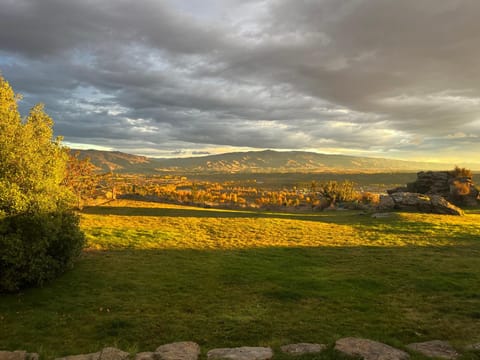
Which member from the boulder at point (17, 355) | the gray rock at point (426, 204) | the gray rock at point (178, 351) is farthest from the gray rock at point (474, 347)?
the gray rock at point (426, 204)

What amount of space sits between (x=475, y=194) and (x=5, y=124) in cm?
5794

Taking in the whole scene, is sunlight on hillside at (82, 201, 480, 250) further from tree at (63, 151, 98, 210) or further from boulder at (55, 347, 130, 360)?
boulder at (55, 347, 130, 360)

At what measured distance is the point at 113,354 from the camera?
7570 millimetres

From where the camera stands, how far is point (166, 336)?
9297mm

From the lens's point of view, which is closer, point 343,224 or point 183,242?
point 183,242

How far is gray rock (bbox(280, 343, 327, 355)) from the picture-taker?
25.7 ft

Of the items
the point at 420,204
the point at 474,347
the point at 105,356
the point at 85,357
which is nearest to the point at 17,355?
the point at 85,357

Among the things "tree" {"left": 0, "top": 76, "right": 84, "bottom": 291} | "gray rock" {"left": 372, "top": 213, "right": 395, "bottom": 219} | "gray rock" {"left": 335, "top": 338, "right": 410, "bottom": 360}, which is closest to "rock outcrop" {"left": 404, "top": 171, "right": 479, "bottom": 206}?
"gray rock" {"left": 372, "top": 213, "right": 395, "bottom": 219}

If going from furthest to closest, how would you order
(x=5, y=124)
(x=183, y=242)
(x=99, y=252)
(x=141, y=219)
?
1. (x=141, y=219)
2. (x=183, y=242)
3. (x=99, y=252)
4. (x=5, y=124)

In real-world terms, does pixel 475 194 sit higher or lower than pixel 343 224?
higher

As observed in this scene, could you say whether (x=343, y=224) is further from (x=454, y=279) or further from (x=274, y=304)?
(x=274, y=304)

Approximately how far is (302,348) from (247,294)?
504 centimetres

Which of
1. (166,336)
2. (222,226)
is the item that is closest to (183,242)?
(222,226)

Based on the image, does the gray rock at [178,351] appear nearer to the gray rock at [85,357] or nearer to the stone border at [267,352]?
the stone border at [267,352]
